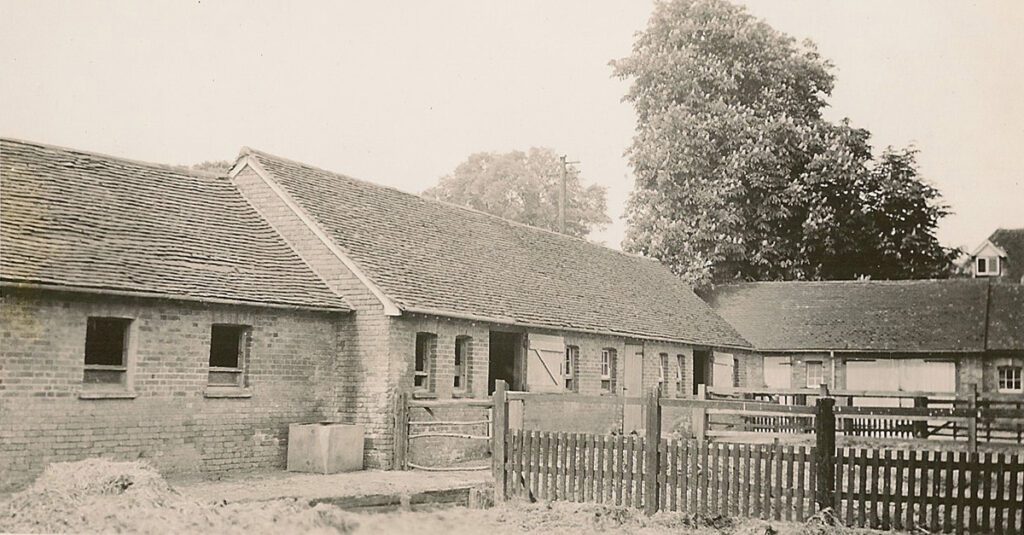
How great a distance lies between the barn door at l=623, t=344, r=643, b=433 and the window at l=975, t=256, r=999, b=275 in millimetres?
23453

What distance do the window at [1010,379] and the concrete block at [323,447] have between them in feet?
80.3

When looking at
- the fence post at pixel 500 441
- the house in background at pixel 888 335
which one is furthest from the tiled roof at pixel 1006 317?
the fence post at pixel 500 441

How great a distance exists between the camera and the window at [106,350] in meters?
15.4

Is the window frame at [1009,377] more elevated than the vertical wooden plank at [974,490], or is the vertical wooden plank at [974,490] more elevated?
the window frame at [1009,377]

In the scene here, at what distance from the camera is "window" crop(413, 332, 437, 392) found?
19.9m

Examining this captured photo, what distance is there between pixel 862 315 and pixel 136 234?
2801 cm

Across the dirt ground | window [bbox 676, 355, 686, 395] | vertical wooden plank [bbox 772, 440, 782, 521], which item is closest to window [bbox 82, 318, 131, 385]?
the dirt ground

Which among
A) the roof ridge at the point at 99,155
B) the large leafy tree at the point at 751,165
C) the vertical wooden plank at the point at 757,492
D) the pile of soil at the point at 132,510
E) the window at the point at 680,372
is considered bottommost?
the pile of soil at the point at 132,510

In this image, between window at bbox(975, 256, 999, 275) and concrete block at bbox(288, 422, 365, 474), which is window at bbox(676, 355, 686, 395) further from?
window at bbox(975, 256, 999, 275)

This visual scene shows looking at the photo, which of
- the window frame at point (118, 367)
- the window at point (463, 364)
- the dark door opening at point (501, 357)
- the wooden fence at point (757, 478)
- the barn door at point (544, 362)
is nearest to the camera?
the wooden fence at point (757, 478)

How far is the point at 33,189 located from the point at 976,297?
31.6 metres

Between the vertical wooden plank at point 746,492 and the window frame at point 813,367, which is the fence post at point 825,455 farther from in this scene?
the window frame at point 813,367

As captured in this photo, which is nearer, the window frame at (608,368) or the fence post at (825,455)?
the fence post at (825,455)

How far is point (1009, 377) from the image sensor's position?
33.5 m
